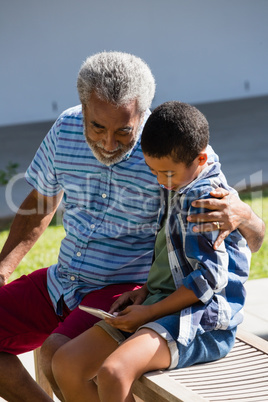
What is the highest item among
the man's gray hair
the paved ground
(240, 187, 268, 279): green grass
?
the man's gray hair

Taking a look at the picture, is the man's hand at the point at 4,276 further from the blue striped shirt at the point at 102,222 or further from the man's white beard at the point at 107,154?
the man's white beard at the point at 107,154

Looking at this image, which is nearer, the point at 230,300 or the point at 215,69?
the point at 230,300

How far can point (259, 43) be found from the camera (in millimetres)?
15477

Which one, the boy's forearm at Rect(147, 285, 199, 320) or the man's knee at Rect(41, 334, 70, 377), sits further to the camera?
the man's knee at Rect(41, 334, 70, 377)

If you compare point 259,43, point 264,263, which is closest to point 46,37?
point 259,43

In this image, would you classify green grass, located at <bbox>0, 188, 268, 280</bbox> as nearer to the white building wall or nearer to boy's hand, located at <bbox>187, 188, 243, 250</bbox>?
boy's hand, located at <bbox>187, 188, 243, 250</bbox>

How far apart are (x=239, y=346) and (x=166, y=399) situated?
429mm

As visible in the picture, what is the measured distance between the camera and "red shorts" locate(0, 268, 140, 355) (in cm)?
245

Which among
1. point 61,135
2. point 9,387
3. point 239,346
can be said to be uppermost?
point 61,135

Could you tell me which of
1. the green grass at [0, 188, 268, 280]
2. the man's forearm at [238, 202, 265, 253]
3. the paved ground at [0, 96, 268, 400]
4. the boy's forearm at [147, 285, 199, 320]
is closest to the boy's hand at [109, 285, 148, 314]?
the boy's forearm at [147, 285, 199, 320]

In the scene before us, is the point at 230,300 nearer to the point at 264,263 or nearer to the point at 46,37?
the point at 264,263

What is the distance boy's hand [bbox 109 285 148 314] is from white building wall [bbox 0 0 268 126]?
39.0 feet

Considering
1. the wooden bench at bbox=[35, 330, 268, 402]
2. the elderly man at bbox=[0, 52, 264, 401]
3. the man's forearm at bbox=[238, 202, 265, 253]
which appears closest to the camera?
the wooden bench at bbox=[35, 330, 268, 402]

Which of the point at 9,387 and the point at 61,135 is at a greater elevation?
the point at 61,135
